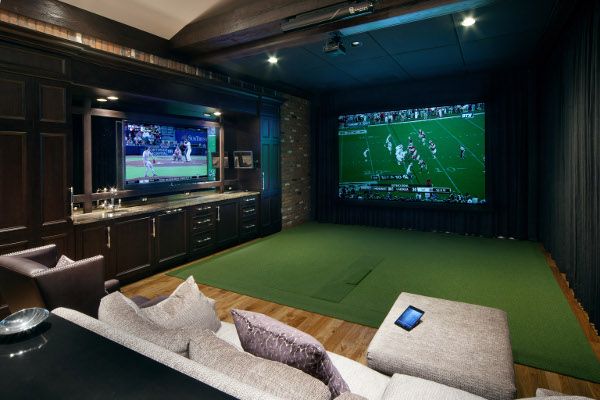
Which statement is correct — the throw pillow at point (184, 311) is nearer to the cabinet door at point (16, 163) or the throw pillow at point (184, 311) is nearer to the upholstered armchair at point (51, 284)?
the upholstered armchair at point (51, 284)

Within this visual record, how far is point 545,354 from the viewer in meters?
2.70

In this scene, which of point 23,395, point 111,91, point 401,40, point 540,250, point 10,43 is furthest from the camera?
point 540,250

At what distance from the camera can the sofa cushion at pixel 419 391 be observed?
1.54m

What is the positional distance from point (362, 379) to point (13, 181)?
338 centimetres

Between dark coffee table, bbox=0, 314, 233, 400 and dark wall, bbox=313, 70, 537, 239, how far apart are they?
6.51 m

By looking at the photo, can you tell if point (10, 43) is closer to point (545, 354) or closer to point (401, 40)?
point (401, 40)

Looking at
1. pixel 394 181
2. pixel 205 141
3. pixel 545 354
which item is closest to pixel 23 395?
pixel 545 354

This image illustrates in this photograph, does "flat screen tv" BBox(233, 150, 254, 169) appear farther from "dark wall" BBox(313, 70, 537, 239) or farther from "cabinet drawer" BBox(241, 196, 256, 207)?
"dark wall" BBox(313, 70, 537, 239)

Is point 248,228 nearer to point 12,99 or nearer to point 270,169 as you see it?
point 270,169

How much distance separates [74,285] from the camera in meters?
2.31

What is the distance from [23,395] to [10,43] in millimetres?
3421

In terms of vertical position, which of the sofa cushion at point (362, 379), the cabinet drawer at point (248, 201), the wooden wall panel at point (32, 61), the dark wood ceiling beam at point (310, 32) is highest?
the dark wood ceiling beam at point (310, 32)

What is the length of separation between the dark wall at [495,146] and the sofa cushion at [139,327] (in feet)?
20.5

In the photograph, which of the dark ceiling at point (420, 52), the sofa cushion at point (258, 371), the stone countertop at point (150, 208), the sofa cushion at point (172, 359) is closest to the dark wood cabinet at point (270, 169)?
the stone countertop at point (150, 208)
